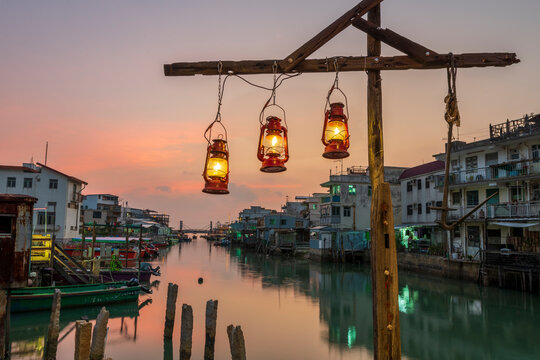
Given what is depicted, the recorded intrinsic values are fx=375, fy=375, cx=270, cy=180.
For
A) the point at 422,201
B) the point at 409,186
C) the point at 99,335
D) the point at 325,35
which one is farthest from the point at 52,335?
the point at 409,186

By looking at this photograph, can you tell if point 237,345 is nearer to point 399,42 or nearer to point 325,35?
point 325,35

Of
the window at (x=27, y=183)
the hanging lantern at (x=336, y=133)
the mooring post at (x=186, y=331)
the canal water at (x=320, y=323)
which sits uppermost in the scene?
the window at (x=27, y=183)

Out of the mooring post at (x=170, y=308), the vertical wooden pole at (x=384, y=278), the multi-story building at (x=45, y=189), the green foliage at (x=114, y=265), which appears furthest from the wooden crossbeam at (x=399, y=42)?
the multi-story building at (x=45, y=189)

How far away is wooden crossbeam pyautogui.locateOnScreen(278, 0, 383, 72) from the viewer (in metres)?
5.38

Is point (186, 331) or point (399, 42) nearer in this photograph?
point (399, 42)

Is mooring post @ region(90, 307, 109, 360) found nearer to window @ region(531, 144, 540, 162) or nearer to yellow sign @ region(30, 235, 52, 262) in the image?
yellow sign @ region(30, 235, 52, 262)

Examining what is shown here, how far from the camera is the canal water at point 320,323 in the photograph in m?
15.0

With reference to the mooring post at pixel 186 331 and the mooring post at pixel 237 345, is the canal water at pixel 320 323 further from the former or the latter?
the mooring post at pixel 237 345

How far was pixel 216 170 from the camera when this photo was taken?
5668 millimetres

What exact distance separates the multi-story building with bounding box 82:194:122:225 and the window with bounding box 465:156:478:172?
187 ft

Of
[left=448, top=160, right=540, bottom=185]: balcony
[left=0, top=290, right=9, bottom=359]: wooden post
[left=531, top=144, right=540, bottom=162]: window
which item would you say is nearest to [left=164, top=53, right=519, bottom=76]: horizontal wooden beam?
[left=0, top=290, right=9, bottom=359]: wooden post

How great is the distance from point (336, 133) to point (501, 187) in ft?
107

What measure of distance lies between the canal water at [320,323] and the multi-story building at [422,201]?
902 centimetres

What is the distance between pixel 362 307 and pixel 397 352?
66.4 feet
